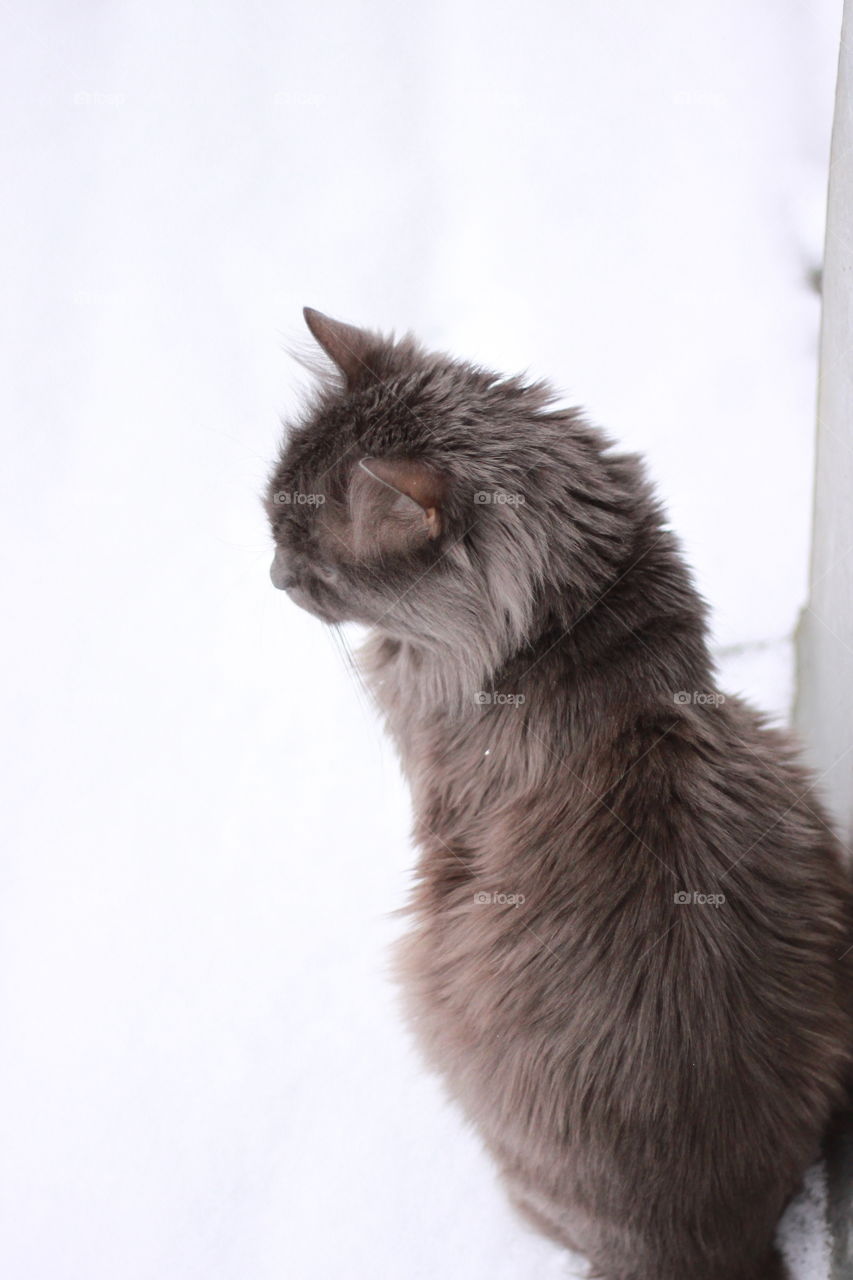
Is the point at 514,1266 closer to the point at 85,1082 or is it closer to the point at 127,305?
the point at 85,1082

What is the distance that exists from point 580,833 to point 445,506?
0.41 meters

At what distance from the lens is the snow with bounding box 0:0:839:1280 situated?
1.65 metres

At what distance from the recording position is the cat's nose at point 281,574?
4.44ft

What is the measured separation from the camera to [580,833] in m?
1.20

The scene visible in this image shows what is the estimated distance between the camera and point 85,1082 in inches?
67.4

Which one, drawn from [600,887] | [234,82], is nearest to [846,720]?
[600,887]

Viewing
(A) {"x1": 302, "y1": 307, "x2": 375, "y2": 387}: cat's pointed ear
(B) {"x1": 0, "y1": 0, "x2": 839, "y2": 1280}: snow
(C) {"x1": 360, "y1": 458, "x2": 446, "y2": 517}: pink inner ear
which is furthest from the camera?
(B) {"x1": 0, "y1": 0, "x2": 839, "y2": 1280}: snow
